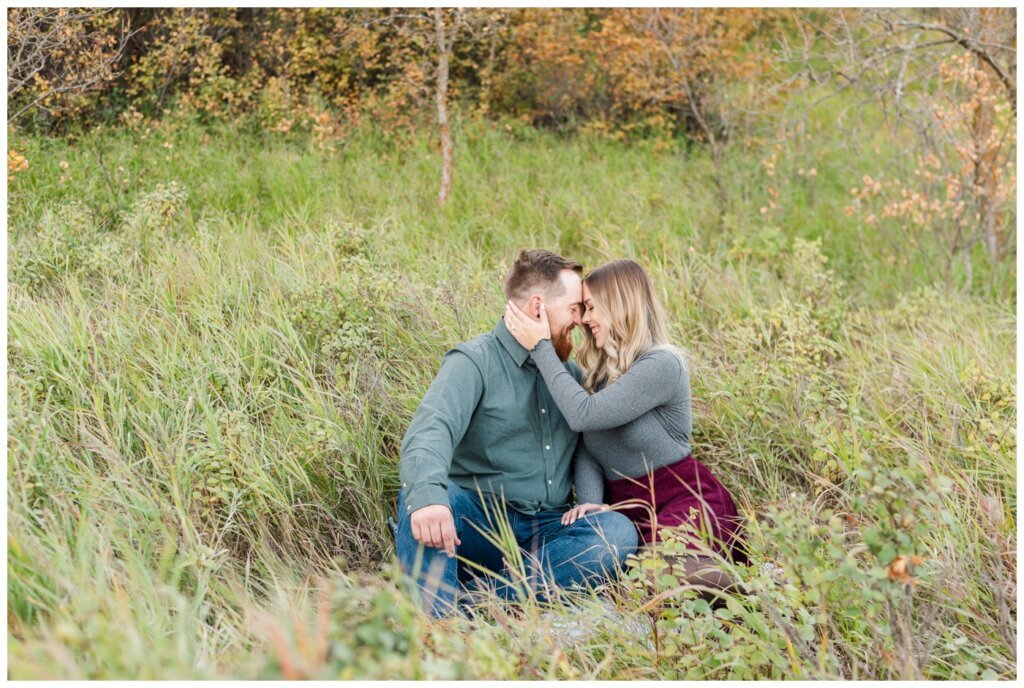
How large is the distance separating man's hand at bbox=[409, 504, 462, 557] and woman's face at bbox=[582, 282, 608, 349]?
43.5 inches

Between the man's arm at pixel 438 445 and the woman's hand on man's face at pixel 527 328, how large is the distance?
231 millimetres

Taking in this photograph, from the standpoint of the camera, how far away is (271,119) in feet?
25.8

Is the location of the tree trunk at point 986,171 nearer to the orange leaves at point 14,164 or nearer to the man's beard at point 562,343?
the man's beard at point 562,343

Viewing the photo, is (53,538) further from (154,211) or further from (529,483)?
(154,211)

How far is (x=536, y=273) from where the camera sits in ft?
11.8

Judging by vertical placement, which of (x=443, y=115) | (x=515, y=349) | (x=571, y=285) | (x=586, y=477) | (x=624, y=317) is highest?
(x=443, y=115)

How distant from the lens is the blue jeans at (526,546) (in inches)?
125

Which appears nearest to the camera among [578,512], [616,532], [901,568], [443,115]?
[901,568]

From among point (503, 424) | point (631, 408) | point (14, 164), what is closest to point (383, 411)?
point (503, 424)

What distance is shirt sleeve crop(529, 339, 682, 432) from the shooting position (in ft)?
11.1

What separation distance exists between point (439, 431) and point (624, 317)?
3.15ft

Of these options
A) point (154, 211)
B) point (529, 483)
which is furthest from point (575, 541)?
point (154, 211)

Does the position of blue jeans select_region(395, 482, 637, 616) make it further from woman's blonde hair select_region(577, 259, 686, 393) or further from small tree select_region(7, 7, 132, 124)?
small tree select_region(7, 7, 132, 124)

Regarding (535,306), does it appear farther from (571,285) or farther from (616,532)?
(616,532)
